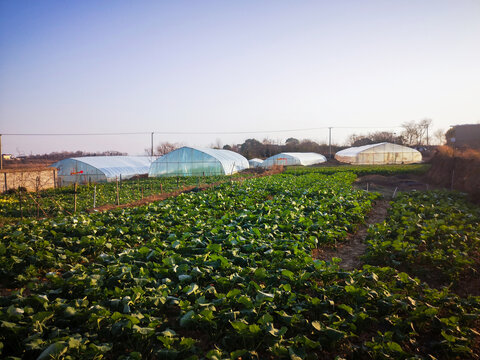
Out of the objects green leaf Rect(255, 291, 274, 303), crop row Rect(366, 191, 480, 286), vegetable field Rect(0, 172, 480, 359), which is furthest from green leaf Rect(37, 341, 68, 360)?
crop row Rect(366, 191, 480, 286)

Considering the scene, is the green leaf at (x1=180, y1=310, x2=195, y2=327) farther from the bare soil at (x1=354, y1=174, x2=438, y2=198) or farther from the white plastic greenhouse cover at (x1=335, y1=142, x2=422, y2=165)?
the white plastic greenhouse cover at (x1=335, y1=142, x2=422, y2=165)

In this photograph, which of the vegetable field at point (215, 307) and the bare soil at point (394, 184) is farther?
the bare soil at point (394, 184)

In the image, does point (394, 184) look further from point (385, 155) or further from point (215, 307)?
point (215, 307)

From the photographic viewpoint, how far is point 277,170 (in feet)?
102

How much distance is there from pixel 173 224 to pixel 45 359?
5882 mm

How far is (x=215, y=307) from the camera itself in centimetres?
417

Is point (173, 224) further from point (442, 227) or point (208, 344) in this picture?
point (442, 227)

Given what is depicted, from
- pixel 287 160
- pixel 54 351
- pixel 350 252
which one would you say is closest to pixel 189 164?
pixel 287 160

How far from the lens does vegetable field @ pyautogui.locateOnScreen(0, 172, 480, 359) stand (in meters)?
3.24

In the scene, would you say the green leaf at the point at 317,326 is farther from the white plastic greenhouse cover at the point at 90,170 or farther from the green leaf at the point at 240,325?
the white plastic greenhouse cover at the point at 90,170

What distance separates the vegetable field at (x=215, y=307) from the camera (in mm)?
3242

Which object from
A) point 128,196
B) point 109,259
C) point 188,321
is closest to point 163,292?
point 188,321

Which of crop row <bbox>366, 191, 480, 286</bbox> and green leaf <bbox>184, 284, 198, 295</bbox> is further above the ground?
green leaf <bbox>184, 284, 198, 295</bbox>

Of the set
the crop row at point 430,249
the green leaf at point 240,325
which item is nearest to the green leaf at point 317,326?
the green leaf at point 240,325
